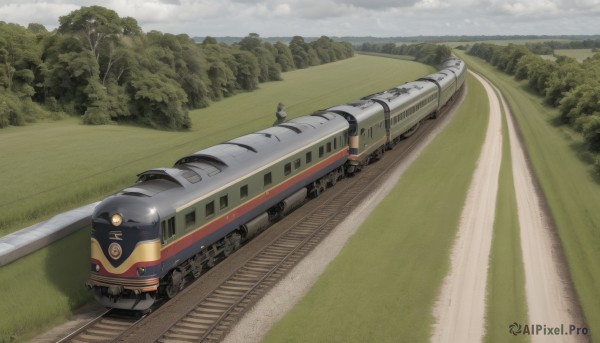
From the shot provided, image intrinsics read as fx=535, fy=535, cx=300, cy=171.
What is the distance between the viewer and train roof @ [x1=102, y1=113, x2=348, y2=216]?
1931 centimetres

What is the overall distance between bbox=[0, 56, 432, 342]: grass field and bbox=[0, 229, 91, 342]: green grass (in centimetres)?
3

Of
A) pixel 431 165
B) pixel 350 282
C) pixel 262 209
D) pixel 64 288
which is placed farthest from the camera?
pixel 431 165

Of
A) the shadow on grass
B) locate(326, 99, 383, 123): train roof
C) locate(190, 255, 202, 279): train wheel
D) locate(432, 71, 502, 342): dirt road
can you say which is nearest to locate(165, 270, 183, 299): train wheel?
locate(190, 255, 202, 279): train wheel

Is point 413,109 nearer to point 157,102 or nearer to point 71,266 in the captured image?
point 157,102

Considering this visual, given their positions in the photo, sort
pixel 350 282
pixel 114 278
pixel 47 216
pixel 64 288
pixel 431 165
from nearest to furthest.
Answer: pixel 114 278, pixel 64 288, pixel 350 282, pixel 47 216, pixel 431 165

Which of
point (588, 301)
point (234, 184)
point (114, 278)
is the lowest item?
point (588, 301)

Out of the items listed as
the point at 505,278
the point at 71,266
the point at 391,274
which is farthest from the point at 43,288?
the point at 505,278

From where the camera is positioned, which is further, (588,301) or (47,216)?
(47,216)

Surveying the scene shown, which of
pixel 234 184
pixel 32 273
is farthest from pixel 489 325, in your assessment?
pixel 32 273

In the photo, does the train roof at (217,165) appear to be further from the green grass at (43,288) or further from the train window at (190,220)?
the green grass at (43,288)

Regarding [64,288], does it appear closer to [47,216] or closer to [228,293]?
[228,293]

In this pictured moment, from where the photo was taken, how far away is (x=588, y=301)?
20.6 meters

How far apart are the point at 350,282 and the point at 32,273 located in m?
12.5

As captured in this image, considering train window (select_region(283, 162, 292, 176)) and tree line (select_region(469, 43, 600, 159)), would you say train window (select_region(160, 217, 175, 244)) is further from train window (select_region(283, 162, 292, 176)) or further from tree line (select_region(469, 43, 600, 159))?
tree line (select_region(469, 43, 600, 159))
